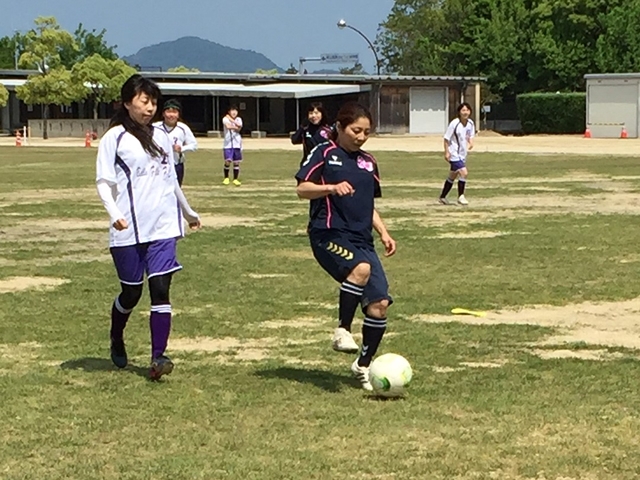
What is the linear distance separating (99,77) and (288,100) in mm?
12831

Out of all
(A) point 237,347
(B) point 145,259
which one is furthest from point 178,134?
(B) point 145,259

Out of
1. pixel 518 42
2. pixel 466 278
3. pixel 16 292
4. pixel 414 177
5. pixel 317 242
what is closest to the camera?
pixel 317 242

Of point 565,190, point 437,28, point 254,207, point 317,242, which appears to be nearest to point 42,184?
point 254,207

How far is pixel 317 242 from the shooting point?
23.3 ft

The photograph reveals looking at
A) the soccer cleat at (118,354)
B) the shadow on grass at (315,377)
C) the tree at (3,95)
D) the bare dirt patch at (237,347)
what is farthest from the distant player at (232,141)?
the tree at (3,95)

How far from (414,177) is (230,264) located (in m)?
16.7

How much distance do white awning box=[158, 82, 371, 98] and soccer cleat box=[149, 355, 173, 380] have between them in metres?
59.0

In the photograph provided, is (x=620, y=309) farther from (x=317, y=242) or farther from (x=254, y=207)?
(x=254, y=207)

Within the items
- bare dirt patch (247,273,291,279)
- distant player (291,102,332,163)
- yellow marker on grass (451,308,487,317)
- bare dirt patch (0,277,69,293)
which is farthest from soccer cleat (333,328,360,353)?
distant player (291,102,332,163)

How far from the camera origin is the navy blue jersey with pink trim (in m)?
7.00

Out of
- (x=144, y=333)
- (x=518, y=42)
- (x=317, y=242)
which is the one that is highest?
(x=518, y=42)

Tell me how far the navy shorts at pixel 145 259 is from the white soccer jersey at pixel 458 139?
45.9ft

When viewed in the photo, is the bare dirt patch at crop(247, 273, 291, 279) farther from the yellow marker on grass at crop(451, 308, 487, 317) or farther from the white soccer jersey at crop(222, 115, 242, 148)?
the white soccer jersey at crop(222, 115, 242, 148)

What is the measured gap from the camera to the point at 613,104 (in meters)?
60.2
